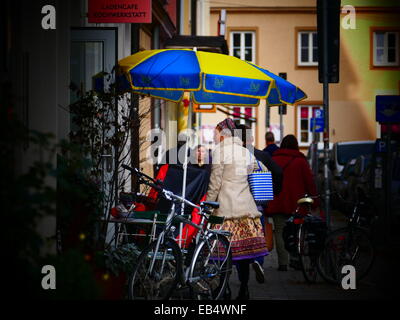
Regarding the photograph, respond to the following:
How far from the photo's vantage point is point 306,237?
10781 millimetres

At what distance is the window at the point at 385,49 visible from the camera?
42.4m

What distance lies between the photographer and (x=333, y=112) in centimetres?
4100

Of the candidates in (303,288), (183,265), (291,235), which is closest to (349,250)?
(303,288)

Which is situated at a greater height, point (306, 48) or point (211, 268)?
point (306, 48)

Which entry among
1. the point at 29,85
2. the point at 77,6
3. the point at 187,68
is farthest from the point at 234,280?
the point at 29,85

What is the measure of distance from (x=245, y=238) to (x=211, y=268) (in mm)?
683

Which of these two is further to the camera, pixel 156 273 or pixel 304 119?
pixel 304 119

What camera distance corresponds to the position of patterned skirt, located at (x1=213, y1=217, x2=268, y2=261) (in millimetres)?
8688

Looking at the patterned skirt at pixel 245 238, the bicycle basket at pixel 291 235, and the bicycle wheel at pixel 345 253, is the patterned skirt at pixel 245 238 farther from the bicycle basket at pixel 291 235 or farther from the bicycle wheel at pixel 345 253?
the bicycle basket at pixel 291 235

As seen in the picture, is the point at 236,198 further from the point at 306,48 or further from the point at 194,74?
the point at 306,48

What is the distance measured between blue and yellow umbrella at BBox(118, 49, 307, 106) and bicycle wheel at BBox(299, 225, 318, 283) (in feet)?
5.61

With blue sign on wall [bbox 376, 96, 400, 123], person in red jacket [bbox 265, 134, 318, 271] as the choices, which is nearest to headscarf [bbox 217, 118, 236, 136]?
person in red jacket [bbox 265, 134, 318, 271]

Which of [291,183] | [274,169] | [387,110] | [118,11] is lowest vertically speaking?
[291,183]
